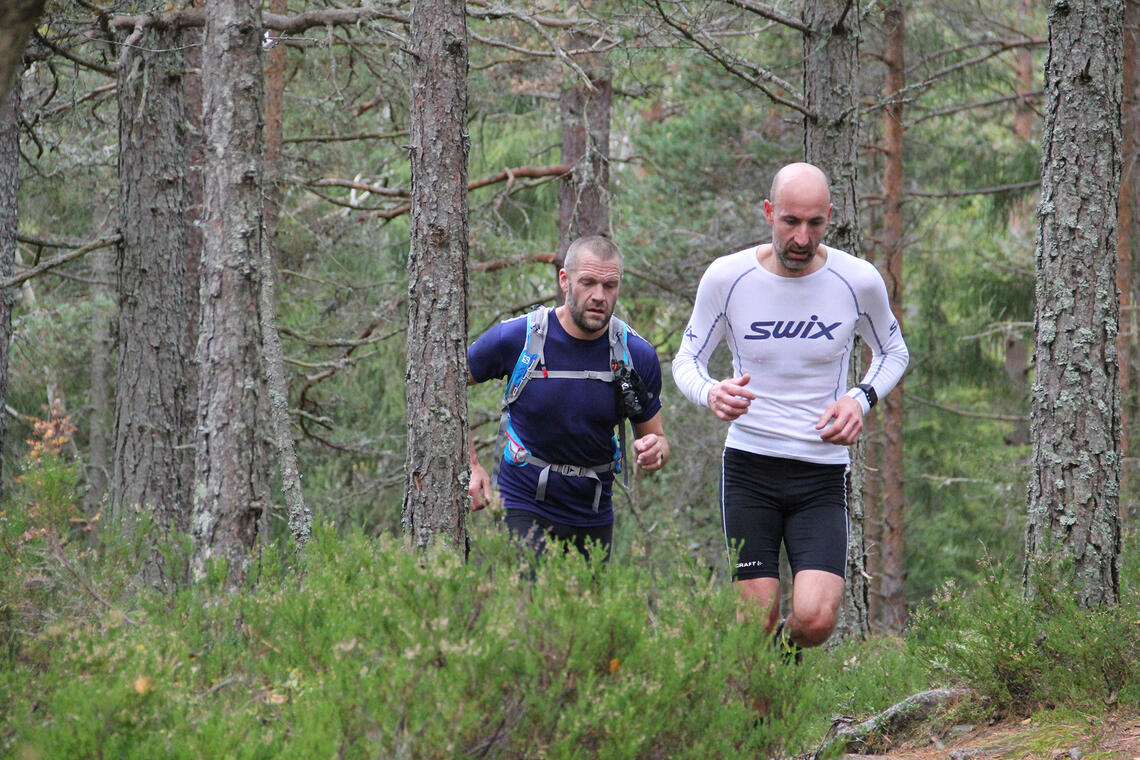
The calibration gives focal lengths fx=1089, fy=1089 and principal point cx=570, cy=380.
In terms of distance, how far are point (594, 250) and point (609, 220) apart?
7.48 m

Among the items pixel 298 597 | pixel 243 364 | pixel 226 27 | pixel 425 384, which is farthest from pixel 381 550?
pixel 226 27

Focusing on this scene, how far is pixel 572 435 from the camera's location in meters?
5.06

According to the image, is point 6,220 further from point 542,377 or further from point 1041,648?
point 1041,648

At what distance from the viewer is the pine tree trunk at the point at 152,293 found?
9.91 m

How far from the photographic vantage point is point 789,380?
4836 millimetres

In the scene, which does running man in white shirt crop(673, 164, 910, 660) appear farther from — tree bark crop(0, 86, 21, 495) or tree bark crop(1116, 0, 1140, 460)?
tree bark crop(1116, 0, 1140, 460)

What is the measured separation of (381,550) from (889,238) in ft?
43.9

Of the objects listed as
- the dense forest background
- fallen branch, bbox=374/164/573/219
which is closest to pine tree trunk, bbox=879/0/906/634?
the dense forest background

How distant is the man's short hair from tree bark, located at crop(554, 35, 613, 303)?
6.85 m

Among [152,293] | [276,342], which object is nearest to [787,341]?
[276,342]

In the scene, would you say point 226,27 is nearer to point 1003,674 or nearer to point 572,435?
point 572,435

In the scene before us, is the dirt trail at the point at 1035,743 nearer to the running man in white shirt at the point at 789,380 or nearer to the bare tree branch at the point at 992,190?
the running man in white shirt at the point at 789,380

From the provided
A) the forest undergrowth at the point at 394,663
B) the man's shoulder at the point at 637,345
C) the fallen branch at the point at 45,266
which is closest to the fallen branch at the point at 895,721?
the forest undergrowth at the point at 394,663

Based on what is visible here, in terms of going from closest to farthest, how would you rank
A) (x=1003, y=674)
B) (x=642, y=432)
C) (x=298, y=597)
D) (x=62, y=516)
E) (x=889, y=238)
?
(x=298, y=597) < (x=62, y=516) < (x=1003, y=674) < (x=642, y=432) < (x=889, y=238)
